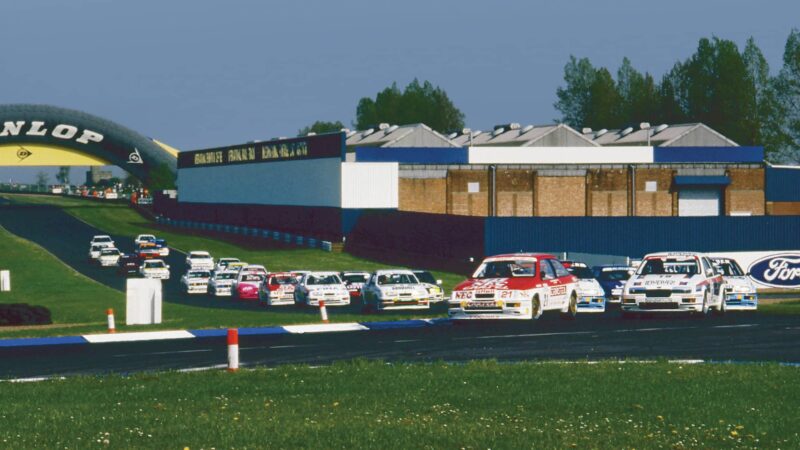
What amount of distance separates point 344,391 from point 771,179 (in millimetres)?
89975

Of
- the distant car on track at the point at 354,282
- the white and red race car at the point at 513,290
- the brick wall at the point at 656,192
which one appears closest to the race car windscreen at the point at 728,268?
the white and red race car at the point at 513,290

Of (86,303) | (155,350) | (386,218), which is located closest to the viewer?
(155,350)


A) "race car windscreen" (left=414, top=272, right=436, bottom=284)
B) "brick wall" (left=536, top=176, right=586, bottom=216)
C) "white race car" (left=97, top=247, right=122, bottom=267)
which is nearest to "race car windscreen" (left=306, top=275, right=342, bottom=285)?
"race car windscreen" (left=414, top=272, right=436, bottom=284)

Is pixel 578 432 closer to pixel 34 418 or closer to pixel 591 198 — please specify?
pixel 34 418

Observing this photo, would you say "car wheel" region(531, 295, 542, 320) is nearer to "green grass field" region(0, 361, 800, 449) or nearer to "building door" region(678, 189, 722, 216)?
"green grass field" region(0, 361, 800, 449)

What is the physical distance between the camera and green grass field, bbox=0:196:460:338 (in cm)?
3959

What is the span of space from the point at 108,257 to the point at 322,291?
36.2 metres

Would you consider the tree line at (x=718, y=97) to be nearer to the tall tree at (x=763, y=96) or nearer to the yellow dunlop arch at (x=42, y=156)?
the tall tree at (x=763, y=96)

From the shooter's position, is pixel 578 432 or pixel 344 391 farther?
pixel 344 391

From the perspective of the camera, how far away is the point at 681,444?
1409 cm

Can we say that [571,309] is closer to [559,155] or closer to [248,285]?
[248,285]

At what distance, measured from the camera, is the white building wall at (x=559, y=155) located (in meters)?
100

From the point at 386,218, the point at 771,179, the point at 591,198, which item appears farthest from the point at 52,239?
the point at 771,179

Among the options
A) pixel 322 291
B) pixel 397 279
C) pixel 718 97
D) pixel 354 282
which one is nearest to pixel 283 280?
pixel 322 291
